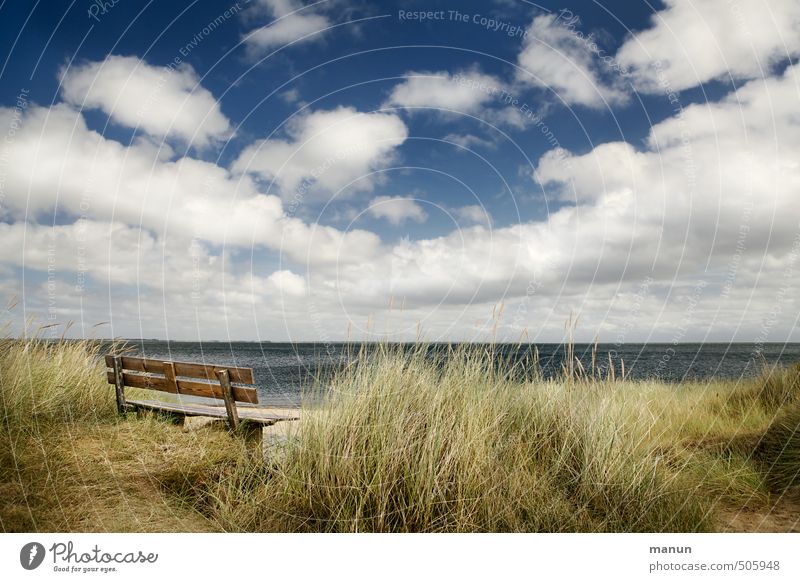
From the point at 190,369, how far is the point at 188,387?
0.88 feet

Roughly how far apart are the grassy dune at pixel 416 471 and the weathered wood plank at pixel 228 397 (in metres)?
0.58

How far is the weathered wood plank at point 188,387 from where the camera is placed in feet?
19.9

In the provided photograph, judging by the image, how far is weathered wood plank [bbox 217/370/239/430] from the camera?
612 cm

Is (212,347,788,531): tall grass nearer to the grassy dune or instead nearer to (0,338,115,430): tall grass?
the grassy dune

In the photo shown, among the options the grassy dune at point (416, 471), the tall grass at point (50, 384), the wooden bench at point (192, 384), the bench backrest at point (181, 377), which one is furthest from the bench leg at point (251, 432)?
the tall grass at point (50, 384)

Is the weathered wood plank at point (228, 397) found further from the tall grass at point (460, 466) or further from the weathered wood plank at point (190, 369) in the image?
the tall grass at point (460, 466)

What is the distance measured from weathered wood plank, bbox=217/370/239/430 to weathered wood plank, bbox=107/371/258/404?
0.21ft

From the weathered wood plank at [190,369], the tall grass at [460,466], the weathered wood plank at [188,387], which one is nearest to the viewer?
the tall grass at [460,466]
